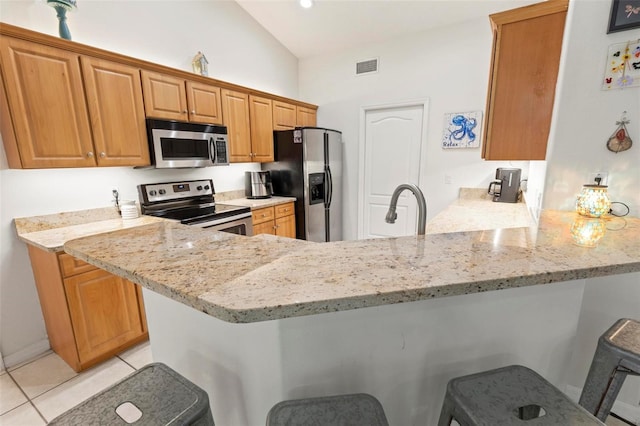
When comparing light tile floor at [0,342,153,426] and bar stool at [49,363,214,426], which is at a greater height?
bar stool at [49,363,214,426]

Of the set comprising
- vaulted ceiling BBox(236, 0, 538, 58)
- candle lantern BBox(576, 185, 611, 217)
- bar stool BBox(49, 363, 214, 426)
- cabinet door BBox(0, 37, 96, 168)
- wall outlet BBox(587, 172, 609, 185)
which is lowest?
bar stool BBox(49, 363, 214, 426)

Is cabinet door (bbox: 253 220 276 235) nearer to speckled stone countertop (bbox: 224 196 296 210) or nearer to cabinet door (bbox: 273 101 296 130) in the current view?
speckled stone countertop (bbox: 224 196 296 210)

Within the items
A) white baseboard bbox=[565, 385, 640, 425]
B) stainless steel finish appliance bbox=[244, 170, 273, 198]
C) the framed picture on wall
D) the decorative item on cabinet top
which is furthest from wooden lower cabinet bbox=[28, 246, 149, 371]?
the framed picture on wall

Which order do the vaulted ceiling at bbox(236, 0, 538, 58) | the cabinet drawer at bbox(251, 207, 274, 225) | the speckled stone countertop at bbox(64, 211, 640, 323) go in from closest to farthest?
1. the speckled stone countertop at bbox(64, 211, 640, 323)
2. the vaulted ceiling at bbox(236, 0, 538, 58)
3. the cabinet drawer at bbox(251, 207, 274, 225)

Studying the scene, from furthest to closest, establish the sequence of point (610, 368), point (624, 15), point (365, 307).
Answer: point (624, 15), point (610, 368), point (365, 307)

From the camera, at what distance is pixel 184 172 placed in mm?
2893

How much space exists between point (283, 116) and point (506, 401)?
351cm

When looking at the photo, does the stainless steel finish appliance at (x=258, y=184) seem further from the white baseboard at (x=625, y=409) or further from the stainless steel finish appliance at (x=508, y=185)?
the white baseboard at (x=625, y=409)

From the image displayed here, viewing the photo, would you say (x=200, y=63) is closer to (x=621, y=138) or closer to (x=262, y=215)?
(x=262, y=215)

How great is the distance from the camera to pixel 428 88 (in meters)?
3.38

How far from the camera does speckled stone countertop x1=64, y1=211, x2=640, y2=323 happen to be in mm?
583

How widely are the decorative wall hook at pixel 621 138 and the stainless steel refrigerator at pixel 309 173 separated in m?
2.59

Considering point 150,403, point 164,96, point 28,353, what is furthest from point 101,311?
point 164,96

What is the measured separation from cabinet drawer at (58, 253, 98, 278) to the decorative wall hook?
312cm
